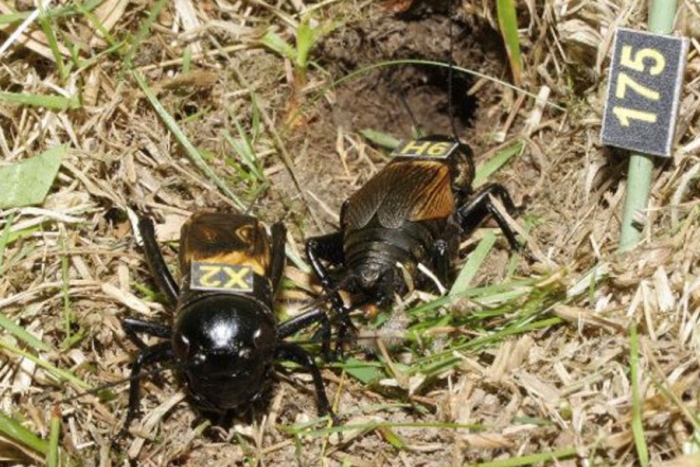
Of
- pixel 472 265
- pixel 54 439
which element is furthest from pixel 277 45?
pixel 54 439

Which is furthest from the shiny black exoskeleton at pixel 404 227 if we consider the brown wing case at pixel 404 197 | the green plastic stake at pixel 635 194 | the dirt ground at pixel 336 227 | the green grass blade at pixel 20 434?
the green grass blade at pixel 20 434

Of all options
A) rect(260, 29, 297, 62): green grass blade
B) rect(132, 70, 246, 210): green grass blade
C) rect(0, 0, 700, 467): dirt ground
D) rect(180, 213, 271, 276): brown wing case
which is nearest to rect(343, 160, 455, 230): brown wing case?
rect(0, 0, 700, 467): dirt ground

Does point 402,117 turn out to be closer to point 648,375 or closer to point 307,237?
point 307,237

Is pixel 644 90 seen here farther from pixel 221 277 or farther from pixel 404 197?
pixel 221 277

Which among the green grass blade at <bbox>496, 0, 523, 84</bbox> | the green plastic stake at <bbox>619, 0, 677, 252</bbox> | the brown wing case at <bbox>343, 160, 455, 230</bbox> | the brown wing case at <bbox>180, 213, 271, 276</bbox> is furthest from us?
the green grass blade at <bbox>496, 0, 523, 84</bbox>

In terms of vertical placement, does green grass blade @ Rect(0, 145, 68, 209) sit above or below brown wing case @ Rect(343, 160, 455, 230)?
above

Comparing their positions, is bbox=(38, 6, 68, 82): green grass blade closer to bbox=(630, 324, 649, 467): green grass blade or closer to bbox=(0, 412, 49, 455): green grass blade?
bbox=(0, 412, 49, 455): green grass blade
